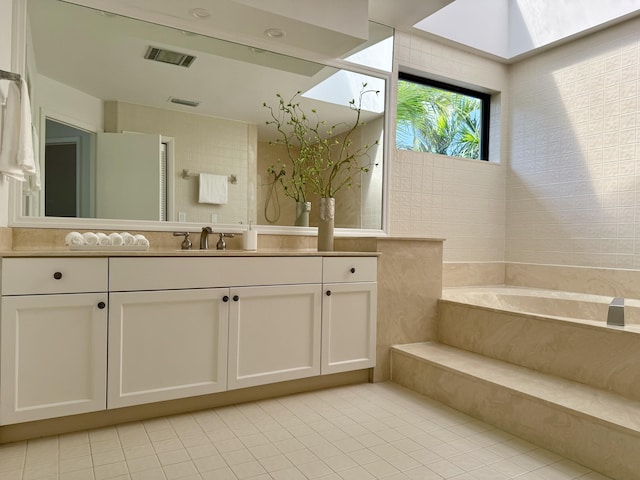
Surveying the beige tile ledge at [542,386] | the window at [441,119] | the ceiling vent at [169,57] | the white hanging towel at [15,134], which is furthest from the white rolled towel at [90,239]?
the window at [441,119]

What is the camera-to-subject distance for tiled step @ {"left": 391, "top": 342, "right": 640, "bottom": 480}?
66.7 inches

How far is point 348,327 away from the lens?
8.70 ft

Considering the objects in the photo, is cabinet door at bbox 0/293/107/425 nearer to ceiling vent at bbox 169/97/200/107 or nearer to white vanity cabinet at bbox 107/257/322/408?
white vanity cabinet at bbox 107/257/322/408

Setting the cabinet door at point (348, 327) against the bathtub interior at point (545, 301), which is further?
the bathtub interior at point (545, 301)

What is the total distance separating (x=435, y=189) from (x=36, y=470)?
10.3 ft

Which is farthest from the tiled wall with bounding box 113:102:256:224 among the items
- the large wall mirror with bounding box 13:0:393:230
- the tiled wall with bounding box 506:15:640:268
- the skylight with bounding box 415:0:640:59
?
the tiled wall with bounding box 506:15:640:268

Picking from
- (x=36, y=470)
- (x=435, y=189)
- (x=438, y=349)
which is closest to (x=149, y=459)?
(x=36, y=470)

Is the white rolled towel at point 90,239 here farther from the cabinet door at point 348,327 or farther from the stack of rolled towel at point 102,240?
the cabinet door at point 348,327

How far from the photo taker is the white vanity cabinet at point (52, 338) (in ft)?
5.98

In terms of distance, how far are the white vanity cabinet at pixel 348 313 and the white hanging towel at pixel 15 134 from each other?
152 centimetres

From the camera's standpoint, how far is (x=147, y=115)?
8.37 feet

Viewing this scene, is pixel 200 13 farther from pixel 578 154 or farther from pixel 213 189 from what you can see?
pixel 578 154

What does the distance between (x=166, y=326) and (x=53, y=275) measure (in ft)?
1.73

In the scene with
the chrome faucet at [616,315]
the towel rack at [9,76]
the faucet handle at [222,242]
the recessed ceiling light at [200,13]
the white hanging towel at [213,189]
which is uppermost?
the recessed ceiling light at [200,13]
